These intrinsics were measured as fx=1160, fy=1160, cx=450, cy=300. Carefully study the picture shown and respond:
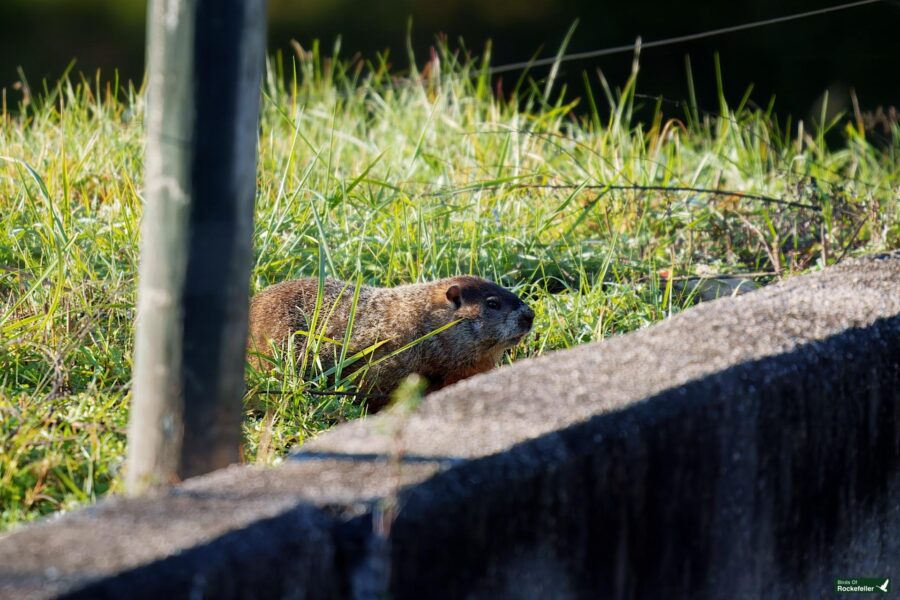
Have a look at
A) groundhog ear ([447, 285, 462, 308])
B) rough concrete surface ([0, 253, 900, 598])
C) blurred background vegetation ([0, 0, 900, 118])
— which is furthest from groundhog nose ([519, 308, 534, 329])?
blurred background vegetation ([0, 0, 900, 118])

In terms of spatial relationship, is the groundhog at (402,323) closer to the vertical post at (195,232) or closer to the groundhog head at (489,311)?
the groundhog head at (489,311)

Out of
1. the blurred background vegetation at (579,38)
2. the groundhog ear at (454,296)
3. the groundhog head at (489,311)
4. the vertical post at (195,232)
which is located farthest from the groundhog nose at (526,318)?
the blurred background vegetation at (579,38)

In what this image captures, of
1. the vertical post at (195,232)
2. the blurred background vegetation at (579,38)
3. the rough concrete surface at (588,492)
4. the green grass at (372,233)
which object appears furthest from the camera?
the blurred background vegetation at (579,38)

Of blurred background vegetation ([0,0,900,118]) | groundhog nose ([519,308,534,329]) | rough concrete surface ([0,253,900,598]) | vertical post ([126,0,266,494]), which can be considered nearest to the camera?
rough concrete surface ([0,253,900,598])

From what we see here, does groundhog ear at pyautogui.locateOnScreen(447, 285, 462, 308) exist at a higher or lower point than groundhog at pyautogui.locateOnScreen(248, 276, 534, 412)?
higher

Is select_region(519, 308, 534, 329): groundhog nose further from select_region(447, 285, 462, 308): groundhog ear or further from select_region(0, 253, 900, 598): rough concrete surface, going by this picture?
select_region(0, 253, 900, 598): rough concrete surface

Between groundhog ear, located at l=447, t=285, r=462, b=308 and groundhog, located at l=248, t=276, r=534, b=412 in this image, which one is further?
A: groundhog ear, located at l=447, t=285, r=462, b=308

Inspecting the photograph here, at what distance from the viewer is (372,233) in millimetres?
4844

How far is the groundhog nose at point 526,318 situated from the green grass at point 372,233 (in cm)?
6

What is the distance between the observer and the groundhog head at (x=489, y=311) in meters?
4.30

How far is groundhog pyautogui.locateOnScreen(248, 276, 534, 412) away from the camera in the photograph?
14.0 ft

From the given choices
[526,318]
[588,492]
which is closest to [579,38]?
[526,318]

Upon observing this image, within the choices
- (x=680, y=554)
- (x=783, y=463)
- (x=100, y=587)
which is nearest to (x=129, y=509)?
(x=100, y=587)

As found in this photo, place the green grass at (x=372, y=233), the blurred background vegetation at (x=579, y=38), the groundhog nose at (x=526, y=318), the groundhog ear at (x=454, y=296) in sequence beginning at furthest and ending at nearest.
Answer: the blurred background vegetation at (x=579, y=38) < the groundhog ear at (x=454, y=296) < the groundhog nose at (x=526, y=318) < the green grass at (x=372, y=233)
